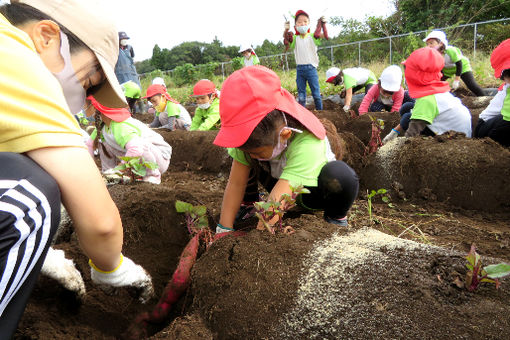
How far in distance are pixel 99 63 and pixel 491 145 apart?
9.90 feet

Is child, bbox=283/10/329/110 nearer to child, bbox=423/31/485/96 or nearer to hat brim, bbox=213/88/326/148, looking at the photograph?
child, bbox=423/31/485/96

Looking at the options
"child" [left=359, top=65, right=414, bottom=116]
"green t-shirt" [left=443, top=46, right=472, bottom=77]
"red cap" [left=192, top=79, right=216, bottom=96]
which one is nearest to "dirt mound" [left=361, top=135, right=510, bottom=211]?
"child" [left=359, top=65, right=414, bottom=116]

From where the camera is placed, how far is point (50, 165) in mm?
870

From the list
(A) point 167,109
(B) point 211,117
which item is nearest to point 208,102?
(B) point 211,117

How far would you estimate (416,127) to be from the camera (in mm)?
3576

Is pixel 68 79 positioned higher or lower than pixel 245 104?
higher

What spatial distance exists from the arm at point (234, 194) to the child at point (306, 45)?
5271 millimetres

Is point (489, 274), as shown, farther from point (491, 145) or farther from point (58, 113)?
point (491, 145)

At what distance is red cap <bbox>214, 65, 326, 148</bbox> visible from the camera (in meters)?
1.57

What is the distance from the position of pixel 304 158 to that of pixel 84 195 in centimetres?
108

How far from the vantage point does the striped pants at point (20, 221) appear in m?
0.76

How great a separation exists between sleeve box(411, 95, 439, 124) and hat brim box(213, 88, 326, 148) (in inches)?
83.5

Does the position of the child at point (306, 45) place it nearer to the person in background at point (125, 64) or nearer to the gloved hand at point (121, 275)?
the person in background at point (125, 64)

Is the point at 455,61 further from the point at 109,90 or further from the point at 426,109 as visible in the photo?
the point at 109,90
